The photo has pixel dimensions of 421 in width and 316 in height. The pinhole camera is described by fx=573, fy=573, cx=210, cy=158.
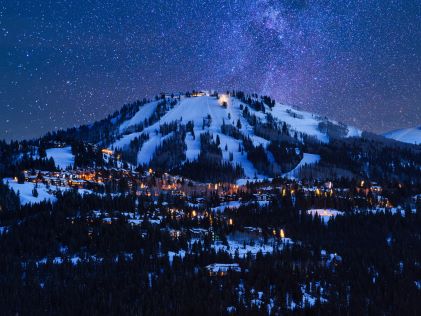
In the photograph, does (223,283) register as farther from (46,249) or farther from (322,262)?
(46,249)

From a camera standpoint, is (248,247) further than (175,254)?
Yes

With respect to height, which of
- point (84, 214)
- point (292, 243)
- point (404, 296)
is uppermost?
point (84, 214)

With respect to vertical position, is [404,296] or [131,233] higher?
[131,233]

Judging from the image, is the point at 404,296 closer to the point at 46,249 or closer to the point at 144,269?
the point at 144,269

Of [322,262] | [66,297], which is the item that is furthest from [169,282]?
[322,262]

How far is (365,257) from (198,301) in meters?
69.0

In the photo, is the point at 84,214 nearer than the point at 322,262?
No

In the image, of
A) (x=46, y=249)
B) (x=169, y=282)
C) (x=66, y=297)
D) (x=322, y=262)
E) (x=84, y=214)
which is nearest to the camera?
(x=66, y=297)

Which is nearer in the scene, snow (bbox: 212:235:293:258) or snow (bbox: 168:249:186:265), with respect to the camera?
snow (bbox: 168:249:186:265)

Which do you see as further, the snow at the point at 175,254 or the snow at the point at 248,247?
the snow at the point at 248,247

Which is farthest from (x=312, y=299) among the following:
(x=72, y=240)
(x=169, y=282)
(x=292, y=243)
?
(x=72, y=240)

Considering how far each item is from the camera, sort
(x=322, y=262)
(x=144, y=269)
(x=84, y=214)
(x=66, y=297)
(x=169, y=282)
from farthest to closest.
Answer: (x=84, y=214), (x=322, y=262), (x=144, y=269), (x=169, y=282), (x=66, y=297)

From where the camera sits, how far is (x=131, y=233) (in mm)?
173250

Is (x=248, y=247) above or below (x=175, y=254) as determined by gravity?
above
